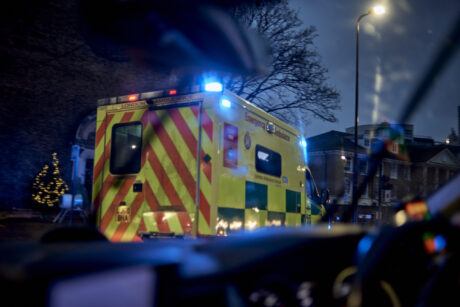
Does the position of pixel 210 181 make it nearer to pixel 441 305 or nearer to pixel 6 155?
pixel 441 305

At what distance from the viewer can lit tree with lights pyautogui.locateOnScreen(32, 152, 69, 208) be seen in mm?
14016

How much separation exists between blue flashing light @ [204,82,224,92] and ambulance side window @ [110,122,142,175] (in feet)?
3.46

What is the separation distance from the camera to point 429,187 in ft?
6.68

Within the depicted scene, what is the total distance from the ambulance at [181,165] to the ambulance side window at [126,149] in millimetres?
13

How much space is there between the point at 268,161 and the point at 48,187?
1019 cm

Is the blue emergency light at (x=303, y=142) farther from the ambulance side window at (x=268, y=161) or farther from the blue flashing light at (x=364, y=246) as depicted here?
the blue flashing light at (x=364, y=246)

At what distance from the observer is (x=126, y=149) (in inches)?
221

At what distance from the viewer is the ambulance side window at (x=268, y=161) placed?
234 inches

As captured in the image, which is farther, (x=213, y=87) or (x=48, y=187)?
(x=48, y=187)

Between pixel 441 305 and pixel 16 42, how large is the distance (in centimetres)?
1585

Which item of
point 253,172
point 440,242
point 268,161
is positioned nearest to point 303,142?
point 268,161

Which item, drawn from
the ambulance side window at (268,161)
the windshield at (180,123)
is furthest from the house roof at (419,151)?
the ambulance side window at (268,161)

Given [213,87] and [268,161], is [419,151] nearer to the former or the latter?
[213,87]

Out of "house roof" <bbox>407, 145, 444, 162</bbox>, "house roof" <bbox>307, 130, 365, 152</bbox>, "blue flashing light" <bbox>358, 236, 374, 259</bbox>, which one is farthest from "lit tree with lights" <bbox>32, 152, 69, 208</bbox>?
"house roof" <bbox>307, 130, 365, 152</bbox>
